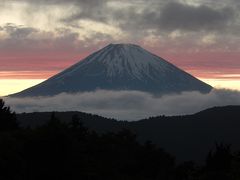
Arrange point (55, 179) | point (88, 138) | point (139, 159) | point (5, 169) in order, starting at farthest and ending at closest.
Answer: point (139, 159), point (88, 138), point (55, 179), point (5, 169)

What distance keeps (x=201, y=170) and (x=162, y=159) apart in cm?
1969

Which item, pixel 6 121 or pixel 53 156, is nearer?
pixel 53 156

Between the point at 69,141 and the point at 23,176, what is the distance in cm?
444

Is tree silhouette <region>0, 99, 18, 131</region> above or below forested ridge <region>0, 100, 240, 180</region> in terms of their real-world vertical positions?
above

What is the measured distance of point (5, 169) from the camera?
36.0m

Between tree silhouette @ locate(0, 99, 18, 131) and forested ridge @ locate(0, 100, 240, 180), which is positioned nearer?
forested ridge @ locate(0, 100, 240, 180)

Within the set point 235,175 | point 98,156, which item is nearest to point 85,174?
point 235,175

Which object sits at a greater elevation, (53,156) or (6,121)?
(6,121)

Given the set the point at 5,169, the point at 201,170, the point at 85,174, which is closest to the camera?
the point at 5,169

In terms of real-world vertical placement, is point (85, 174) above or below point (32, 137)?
below

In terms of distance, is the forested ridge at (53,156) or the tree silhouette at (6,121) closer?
the forested ridge at (53,156)

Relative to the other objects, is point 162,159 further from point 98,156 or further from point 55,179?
point 55,179

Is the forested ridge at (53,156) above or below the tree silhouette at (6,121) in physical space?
below

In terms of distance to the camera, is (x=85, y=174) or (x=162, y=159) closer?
(x=85, y=174)
